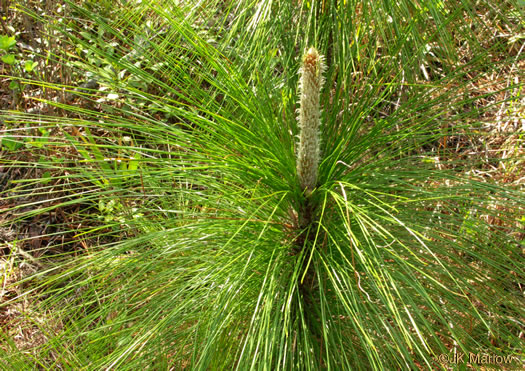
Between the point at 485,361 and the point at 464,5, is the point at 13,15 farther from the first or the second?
the point at 485,361

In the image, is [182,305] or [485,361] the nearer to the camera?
[182,305]

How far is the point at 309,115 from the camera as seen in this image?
1100mm

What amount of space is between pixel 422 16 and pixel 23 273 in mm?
2281

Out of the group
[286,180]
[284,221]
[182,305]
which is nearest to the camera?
[182,305]

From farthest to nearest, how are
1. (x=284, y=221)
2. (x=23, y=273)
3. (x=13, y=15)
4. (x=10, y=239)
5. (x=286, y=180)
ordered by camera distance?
(x=13, y=15), (x=10, y=239), (x=23, y=273), (x=284, y=221), (x=286, y=180)

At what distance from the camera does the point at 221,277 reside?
1306 millimetres

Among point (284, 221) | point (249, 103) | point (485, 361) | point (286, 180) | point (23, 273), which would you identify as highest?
point (249, 103)

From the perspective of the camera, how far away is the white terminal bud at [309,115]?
105 centimetres

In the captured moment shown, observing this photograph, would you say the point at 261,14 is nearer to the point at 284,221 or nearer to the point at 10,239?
the point at 284,221

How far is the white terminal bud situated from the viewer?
3.44 ft

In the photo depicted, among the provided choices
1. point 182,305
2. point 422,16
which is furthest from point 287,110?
point 182,305

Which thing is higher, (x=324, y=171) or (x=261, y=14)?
(x=261, y=14)

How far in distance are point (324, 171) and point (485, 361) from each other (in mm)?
879

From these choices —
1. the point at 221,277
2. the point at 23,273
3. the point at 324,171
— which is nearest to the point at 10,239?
the point at 23,273
